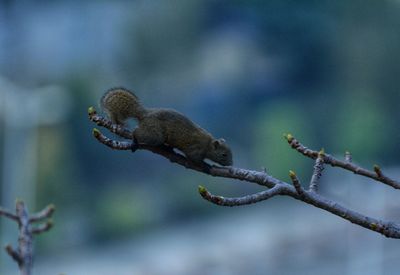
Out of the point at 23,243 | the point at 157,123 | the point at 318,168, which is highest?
the point at 157,123

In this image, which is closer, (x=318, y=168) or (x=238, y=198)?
(x=238, y=198)

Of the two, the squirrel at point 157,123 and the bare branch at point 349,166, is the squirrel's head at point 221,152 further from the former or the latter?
the bare branch at point 349,166

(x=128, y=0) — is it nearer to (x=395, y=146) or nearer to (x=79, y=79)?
(x=79, y=79)

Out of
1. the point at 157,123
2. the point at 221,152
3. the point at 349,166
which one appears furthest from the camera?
the point at 221,152

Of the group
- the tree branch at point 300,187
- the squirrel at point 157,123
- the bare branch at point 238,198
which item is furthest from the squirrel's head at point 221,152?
the bare branch at point 238,198

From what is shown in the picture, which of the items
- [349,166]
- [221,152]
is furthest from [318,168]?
[221,152]

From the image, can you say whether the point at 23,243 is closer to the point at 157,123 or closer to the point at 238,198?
the point at 238,198

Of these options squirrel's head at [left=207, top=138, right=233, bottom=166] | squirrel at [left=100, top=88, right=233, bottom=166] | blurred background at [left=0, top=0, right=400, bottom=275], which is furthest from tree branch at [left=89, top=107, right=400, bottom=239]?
blurred background at [left=0, top=0, right=400, bottom=275]

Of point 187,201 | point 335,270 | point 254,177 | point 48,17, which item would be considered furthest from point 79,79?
point 254,177
